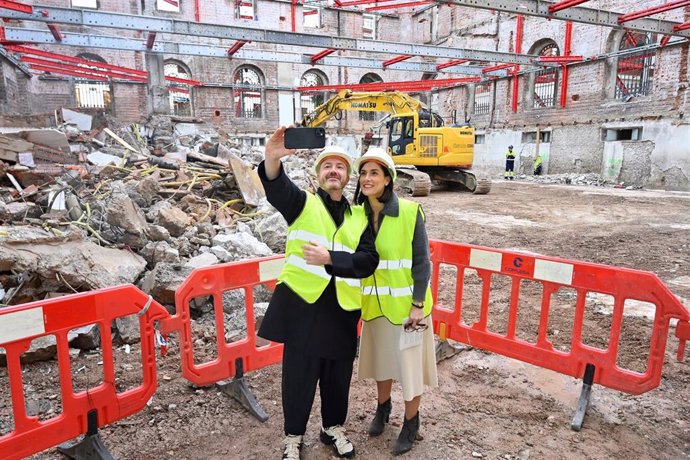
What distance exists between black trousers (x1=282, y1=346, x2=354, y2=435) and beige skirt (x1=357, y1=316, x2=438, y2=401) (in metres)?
0.17

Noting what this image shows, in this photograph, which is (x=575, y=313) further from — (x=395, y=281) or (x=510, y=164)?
(x=510, y=164)

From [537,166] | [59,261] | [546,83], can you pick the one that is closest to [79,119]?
[59,261]

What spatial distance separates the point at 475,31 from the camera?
2488 cm

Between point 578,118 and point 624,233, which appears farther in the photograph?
point 578,118

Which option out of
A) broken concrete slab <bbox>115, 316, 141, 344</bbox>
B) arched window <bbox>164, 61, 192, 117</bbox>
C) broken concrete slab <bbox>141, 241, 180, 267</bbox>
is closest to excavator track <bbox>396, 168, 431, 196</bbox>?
broken concrete slab <bbox>141, 241, 180, 267</bbox>

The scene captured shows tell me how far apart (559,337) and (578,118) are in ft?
58.5

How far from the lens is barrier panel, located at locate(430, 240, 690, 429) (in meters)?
2.84

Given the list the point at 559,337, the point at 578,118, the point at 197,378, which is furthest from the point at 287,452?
→ the point at 578,118

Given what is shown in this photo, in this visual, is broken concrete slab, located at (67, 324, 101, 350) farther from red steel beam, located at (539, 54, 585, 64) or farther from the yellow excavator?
red steel beam, located at (539, 54, 585, 64)

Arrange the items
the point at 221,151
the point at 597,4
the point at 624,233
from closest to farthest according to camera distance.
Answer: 1. the point at 624,233
2. the point at 221,151
3. the point at 597,4

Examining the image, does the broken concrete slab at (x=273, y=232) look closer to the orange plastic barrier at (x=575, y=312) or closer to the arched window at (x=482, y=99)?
the orange plastic barrier at (x=575, y=312)

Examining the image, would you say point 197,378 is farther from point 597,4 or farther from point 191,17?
point 191,17

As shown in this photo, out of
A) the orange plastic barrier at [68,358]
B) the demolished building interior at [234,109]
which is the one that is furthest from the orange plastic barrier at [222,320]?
the demolished building interior at [234,109]

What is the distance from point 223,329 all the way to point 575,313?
7.81 ft
